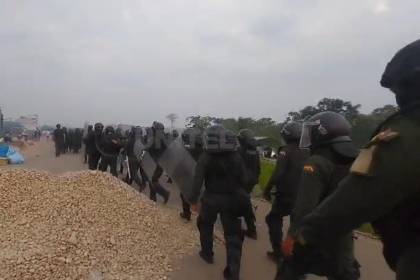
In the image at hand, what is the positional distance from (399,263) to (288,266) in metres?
1.46

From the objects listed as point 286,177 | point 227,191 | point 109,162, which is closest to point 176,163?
point 109,162

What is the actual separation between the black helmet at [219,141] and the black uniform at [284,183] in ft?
2.67

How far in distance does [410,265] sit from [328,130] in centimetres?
172

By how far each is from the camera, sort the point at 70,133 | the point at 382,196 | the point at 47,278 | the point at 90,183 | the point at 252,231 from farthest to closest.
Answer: the point at 70,133 → the point at 90,183 → the point at 252,231 → the point at 47,278 → the point at 382,196

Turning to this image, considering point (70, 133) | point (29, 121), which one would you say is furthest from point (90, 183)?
point (29, 121)

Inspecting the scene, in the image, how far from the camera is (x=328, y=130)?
10.8 ft

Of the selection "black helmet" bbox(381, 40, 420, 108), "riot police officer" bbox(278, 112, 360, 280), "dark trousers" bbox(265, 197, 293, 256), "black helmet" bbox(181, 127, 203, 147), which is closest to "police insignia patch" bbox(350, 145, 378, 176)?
"black helmet" bbox(381, 40, 420, 108)

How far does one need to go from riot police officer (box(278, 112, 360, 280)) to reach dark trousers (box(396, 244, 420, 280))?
4.21ft

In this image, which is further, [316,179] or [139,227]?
[139,227]

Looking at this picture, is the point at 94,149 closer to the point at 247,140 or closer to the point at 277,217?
the point at 247,140

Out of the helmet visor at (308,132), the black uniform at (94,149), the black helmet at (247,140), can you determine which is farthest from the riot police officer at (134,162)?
the helmet visor at (308,132)

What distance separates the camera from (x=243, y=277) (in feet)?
16.2

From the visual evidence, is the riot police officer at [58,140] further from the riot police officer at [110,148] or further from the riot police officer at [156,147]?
the riot police officer at [156,147]

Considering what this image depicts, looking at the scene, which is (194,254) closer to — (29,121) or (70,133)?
(70,133)
